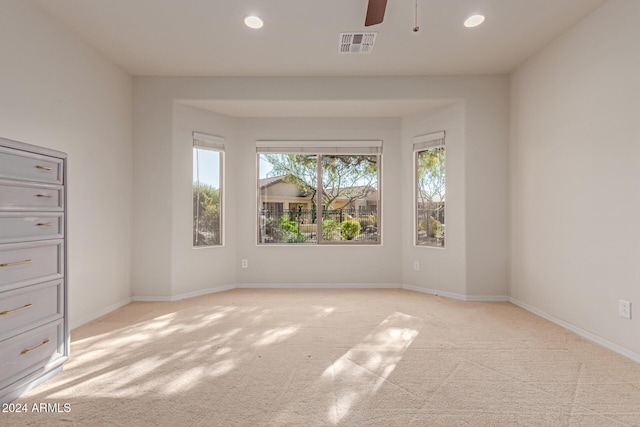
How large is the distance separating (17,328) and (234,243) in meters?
2.94

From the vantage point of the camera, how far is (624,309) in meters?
2.58

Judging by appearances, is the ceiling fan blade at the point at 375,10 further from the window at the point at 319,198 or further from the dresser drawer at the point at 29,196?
the window at the point at 319,198

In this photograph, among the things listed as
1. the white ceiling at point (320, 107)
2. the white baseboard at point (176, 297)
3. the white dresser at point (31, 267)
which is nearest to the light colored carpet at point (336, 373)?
the white dresser at point (31, 267)

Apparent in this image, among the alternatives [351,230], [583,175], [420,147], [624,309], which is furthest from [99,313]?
[583,175]

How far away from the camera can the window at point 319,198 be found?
16.2 feet

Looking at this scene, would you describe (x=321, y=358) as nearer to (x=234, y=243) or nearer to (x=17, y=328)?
(x=17, y=328)

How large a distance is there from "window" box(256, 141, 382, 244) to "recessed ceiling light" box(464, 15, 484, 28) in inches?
83.3

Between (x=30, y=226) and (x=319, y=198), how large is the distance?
11.3 feet

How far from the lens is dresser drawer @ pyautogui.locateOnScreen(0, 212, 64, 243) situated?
1.87m

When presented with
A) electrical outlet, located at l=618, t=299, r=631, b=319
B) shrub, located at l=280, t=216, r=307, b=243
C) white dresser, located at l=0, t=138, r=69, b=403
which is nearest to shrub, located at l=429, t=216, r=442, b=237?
shrub, located at l=280, t=216, r=307, b=243

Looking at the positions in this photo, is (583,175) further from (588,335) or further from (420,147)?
(420,147)

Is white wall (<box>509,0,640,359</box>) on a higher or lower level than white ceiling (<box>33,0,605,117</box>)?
lower

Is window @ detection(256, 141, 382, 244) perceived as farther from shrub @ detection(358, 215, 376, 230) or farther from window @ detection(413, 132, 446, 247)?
window @ detection(413, 132, 446, 247)

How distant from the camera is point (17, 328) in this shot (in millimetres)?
1918
